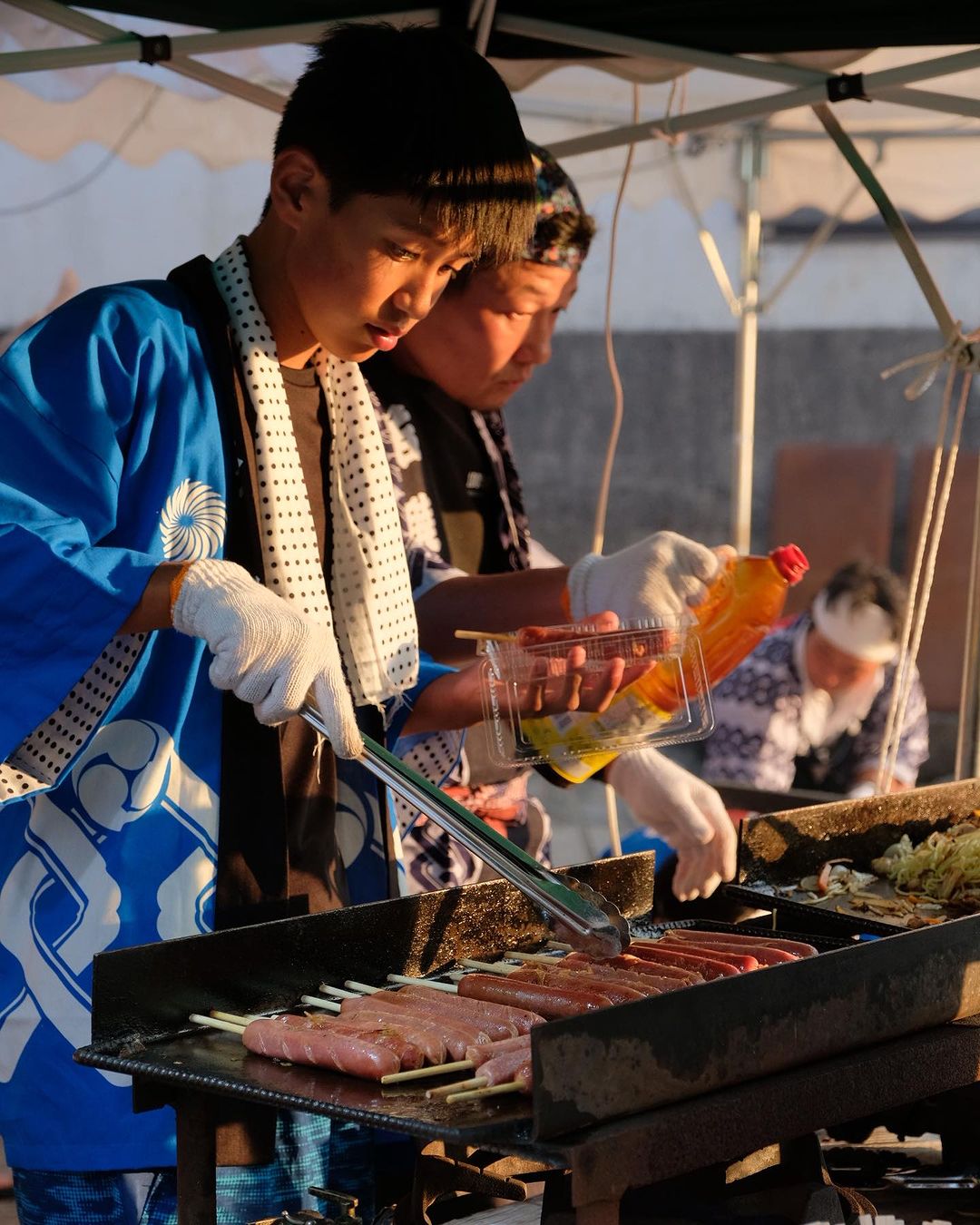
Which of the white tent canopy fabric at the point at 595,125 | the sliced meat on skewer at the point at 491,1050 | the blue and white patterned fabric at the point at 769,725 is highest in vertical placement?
the white tent canopy fabric at the point at 595,125

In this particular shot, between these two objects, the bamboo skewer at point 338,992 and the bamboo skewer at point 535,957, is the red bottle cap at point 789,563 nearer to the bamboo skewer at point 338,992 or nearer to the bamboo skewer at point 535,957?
the bamboo skewer at point 535,957

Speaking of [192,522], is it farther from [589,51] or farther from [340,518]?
[589,51]

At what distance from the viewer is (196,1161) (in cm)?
177

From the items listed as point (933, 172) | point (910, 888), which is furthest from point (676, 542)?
point (933, 172)

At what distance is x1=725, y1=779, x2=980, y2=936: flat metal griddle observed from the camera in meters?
2.62

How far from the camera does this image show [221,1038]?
1.86 m

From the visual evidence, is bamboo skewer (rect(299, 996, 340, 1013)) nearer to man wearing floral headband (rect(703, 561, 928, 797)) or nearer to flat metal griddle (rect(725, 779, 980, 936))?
flat metal griddle (rect(725, 779, 980, 936))

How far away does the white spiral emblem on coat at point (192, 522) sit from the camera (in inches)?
81.0

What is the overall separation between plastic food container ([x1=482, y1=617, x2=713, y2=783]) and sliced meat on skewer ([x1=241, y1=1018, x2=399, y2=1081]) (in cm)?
85

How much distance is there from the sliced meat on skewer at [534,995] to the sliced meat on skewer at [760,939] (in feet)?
1.25

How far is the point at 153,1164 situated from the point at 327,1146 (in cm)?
24

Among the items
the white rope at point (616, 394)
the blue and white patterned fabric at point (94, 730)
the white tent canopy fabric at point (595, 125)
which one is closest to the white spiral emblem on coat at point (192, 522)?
the blue and white patterned fabric at point (94, 730)

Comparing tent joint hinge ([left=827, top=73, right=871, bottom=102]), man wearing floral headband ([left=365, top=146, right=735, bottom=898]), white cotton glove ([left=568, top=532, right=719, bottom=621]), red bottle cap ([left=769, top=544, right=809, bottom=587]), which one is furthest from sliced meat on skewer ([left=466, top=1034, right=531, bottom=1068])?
tent joint hinge ([left=827, top=73, right=871, bottom=102])

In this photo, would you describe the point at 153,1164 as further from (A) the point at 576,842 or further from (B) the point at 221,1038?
(A) the point at 576,842
